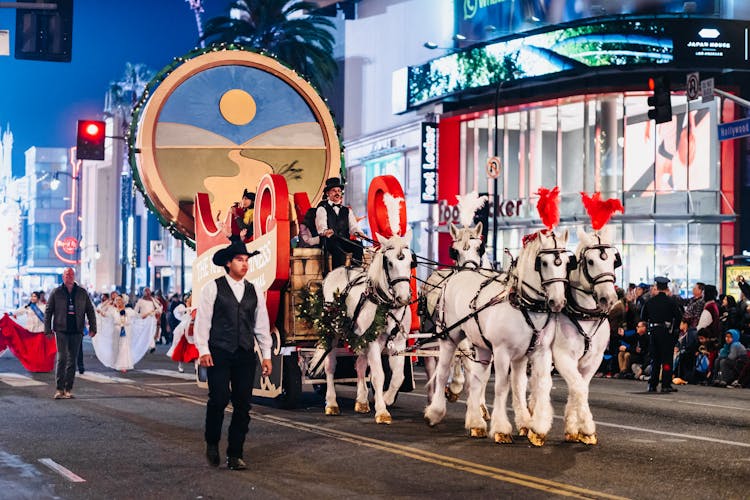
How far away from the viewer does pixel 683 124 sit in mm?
43219

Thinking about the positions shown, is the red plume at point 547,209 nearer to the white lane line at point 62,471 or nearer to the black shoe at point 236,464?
the black shoe at point 236,464

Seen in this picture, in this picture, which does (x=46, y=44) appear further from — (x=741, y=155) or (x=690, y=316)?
(x=741, y=155)

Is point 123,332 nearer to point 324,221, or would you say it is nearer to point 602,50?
point 324,221

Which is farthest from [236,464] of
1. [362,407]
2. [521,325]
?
[362,407]

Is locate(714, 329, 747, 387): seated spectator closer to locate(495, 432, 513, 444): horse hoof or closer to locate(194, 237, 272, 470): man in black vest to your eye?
locate(495, 432, 513, 444): horse hoof

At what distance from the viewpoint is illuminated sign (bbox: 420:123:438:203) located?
51875mm

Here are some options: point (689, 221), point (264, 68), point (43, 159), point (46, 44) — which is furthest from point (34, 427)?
point (43, 159)

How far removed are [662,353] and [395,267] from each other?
27.3 feet

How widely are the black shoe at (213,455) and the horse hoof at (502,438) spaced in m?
3.22

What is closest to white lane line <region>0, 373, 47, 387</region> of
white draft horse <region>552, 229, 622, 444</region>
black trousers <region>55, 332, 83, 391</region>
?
black trousers <region>55, 332, 83, 391</region>

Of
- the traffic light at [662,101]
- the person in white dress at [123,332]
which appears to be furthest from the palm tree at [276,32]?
the traffic light at [662,101]

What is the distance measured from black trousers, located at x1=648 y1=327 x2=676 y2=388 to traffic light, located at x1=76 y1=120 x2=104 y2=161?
14.4 metres

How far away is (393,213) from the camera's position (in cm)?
1506

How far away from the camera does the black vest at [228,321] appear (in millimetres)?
10695
